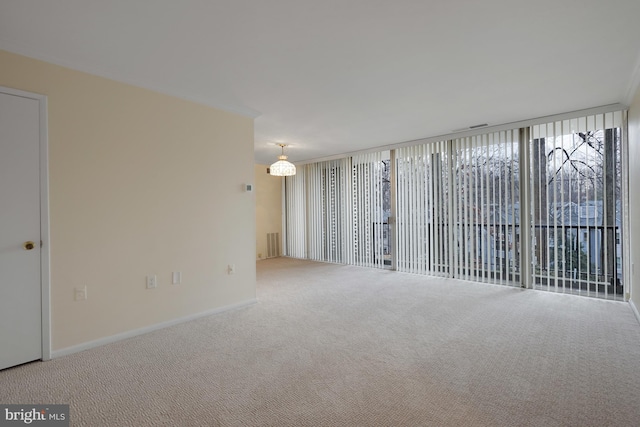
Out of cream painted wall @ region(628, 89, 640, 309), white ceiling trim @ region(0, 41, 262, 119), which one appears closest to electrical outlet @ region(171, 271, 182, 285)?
A: white ceiling trim @ region(0, 41, 262, 119)

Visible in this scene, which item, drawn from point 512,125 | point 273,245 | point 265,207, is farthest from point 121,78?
point 273,245

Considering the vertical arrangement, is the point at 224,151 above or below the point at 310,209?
above

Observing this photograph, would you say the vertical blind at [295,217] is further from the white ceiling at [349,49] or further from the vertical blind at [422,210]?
the white ceiling at [349,49]

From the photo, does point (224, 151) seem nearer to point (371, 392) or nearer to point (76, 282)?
point (76, 282)

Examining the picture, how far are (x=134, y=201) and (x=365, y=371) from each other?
8.65 ft

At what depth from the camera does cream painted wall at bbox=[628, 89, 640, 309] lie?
121 inches

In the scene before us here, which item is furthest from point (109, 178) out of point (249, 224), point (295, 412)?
point (295, 412)

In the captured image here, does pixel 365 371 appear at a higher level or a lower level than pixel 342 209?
lower

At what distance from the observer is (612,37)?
2.28m

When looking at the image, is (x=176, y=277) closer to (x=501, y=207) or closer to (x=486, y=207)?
(x=486, y=207)

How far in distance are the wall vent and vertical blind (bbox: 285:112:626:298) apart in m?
2.10

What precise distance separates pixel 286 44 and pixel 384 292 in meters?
3.47

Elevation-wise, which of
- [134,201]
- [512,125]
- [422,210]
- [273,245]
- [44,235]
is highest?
[512,125]

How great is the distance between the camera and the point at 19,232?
2.37 m
